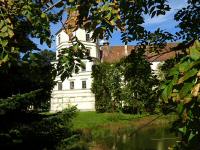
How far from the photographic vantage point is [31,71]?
21.3 ft

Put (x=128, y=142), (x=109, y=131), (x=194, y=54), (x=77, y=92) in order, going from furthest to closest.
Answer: (x=77, y=92)
(x=109, y=131)
(x=128, y=142)
(x=194, y=54)

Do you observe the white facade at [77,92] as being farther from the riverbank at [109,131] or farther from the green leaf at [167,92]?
the green leaf at [167,92]

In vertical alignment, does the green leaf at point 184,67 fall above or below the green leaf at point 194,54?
below

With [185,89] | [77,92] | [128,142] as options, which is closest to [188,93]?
[185,89]

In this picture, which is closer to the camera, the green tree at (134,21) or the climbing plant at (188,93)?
the climbing plant at (188,93)

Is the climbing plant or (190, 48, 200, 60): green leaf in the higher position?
(190, 48, 200, 60): green leaf

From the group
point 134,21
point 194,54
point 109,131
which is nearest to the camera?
point 194,54

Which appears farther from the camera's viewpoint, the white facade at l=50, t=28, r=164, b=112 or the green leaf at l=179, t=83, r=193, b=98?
the white facade at l=50, t=28, r=164, b=112

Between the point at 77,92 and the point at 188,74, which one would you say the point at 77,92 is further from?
the point at 188,74

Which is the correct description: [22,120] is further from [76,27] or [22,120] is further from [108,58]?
[108,58]

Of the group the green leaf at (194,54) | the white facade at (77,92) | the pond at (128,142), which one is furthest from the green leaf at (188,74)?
the white facade at (77,92)

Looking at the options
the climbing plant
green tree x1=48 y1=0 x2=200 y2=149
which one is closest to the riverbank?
green tree x1=48 y1=0 x2=200 y2=149

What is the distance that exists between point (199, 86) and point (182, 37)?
6.44 metres

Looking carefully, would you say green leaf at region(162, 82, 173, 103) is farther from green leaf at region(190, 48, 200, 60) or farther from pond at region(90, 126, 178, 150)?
pond at region(90, 126, 178, 150)
